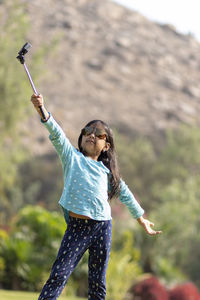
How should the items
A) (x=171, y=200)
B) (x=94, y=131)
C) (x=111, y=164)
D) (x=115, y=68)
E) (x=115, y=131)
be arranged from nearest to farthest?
1. (x=94, y=131)
2. (x=111, y=164)
3. (x=171, y=200)
4. (x=115, y=131)
5. (x=115, y=68)

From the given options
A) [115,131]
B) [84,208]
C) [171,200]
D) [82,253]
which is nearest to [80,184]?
[84,208]

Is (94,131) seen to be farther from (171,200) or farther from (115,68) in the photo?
(115,68)

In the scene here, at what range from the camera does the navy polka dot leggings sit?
11.4ft

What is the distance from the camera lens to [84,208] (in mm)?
3561

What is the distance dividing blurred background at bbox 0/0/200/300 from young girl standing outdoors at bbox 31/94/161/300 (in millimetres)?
4834

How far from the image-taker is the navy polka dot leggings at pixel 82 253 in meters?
3.49

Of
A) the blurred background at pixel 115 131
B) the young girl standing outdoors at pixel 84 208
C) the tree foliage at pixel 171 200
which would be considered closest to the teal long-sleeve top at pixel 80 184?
the young girl standing outdoors at pixel 84 208

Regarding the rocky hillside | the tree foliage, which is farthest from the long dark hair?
the rocky hillside

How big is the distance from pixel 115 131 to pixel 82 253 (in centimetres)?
3101

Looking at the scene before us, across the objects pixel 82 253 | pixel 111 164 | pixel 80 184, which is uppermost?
pixel 111 164

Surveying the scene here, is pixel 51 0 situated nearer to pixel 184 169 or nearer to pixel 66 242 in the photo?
pixel 184 169

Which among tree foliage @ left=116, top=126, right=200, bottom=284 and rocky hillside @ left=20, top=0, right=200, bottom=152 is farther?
Answer: rocky hillside @ left=20, top=0, right=200, bottom=152

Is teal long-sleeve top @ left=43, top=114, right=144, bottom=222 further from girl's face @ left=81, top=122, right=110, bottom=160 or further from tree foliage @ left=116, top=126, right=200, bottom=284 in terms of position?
tree foliage @ left=116, top=126, right=200, bottom=284

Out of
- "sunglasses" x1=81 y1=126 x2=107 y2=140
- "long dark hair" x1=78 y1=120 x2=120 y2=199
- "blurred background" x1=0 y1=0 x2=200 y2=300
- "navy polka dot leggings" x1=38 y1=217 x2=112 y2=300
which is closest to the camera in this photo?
"navy polka dot leggings" x1=38 y1=217 x2=112 y2=300
